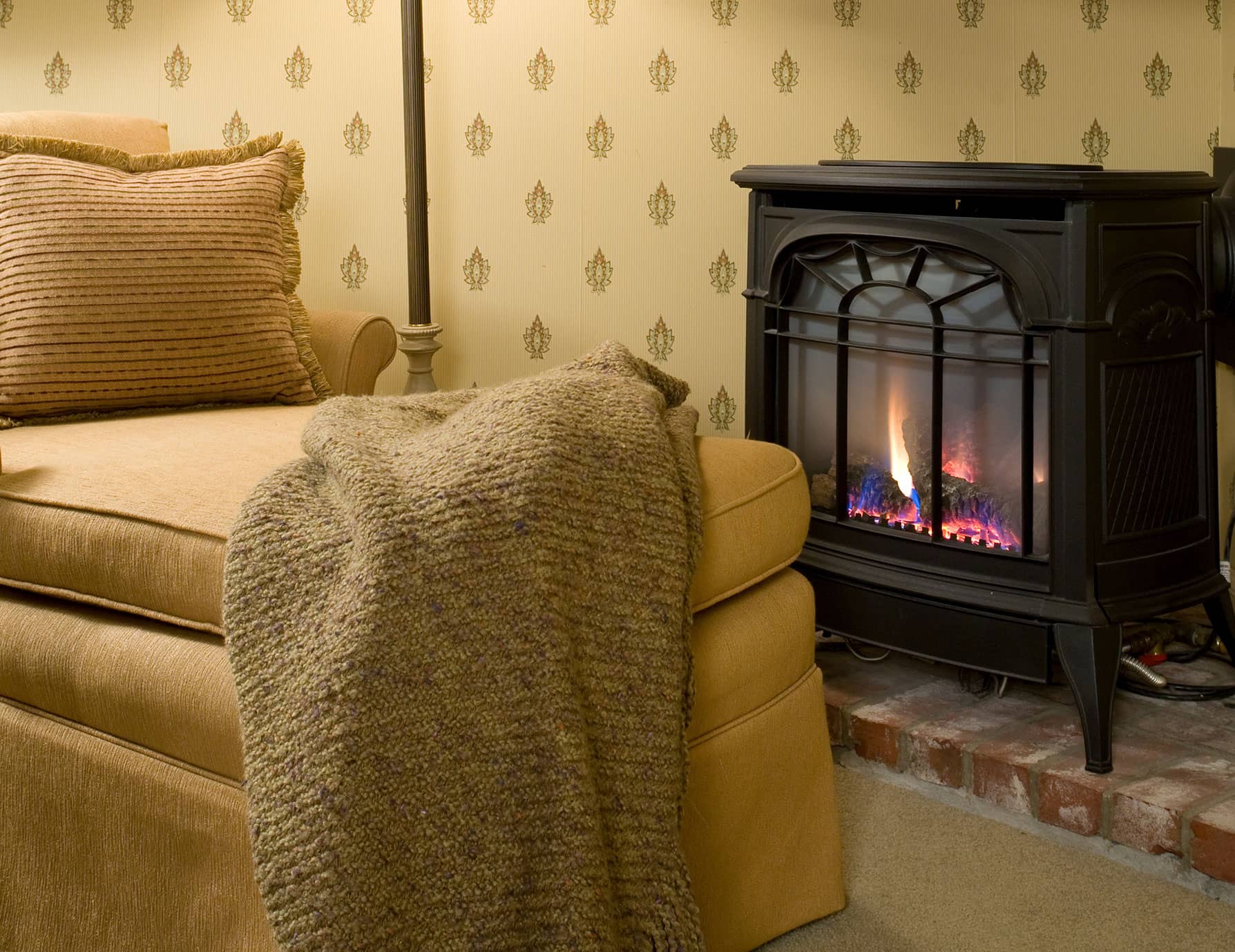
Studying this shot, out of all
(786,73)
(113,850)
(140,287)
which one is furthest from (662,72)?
(113,850)

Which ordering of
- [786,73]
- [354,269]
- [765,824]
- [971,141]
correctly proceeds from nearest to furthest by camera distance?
[765,824] → [971,141] → [786,73] → [354,269]

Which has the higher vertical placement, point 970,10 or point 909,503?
point 970,10

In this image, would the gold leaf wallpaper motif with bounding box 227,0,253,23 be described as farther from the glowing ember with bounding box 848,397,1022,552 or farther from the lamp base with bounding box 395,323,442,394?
the glowing ember with bounding box 848,397,1022,552

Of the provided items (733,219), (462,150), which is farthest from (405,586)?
(462,150)

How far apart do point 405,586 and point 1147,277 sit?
42.6 inches

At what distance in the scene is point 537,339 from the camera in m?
2.62

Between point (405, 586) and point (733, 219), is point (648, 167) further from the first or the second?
point (405, 586)

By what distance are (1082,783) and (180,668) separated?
108 centimetres

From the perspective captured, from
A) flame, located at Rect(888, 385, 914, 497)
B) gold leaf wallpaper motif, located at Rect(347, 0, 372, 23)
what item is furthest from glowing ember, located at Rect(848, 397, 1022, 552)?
gold leaf wallpaper motif, located at Rect(347, 0, 372, 23)

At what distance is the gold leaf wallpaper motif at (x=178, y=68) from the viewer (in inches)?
105

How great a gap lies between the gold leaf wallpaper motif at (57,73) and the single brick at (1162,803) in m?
2.42

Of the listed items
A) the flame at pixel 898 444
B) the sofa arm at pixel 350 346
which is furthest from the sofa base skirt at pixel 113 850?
the flame at pixel 898 444

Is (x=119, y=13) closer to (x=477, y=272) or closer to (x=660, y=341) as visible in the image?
(x=477, y=272)

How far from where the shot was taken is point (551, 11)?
2486 mm
